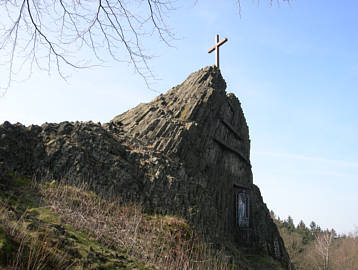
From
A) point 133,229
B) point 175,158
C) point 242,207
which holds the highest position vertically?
point 175,158

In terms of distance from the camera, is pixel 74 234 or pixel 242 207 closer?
pixel 74 234

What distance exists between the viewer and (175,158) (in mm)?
12289

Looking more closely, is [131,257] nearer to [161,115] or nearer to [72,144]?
[72,144]

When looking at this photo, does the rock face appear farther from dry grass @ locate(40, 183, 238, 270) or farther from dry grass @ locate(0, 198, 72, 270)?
dry grass @ locate(0, 198, 72, 270)

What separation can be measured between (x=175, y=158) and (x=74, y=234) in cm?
782

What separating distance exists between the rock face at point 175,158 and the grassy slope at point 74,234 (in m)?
0.93

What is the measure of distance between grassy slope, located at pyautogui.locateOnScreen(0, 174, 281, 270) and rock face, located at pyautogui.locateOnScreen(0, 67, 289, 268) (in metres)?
0.93

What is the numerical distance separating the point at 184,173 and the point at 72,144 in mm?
4597

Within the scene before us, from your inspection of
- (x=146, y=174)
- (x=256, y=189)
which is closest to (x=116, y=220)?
(x=146, y=174)

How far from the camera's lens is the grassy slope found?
130 inches

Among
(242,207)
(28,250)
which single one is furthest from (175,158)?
(28,250)

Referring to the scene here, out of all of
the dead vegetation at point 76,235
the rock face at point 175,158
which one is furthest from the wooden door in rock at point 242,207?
the dead vegetation at point 76,235

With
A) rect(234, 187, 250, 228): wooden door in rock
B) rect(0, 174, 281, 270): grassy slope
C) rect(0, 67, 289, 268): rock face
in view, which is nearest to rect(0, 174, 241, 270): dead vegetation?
rect(0, 174, 281, 270): grassy slope

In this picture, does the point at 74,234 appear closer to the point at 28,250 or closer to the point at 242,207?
the point at 28,250
